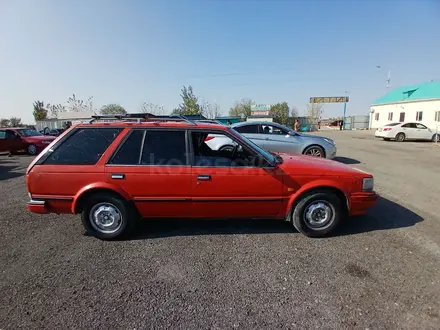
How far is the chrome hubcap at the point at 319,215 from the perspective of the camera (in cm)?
368

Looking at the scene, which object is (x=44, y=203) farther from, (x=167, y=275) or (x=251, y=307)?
(x=251, y=307)

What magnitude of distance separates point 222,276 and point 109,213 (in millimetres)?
1881

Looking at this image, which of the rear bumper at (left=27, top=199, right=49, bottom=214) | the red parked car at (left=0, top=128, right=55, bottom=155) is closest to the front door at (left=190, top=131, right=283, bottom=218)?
the rear bumper at (left=27, top=199, right=49, bottom=214)

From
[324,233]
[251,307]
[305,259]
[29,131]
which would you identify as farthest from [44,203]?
[29,131]

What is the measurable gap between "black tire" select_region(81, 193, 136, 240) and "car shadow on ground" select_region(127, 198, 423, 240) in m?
0.22

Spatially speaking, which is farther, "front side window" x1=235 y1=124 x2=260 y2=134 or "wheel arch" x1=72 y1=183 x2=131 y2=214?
"front side window" x1=235 y1=124 x2=260 y2=134

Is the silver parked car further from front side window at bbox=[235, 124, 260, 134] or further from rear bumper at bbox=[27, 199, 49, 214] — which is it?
rear bumper at bbox=[27, 199, 49, 214]

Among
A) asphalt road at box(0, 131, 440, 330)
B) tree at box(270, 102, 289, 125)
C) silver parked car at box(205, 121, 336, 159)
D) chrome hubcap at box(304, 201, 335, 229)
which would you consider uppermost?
tree at box(270, 102, 289, 125)

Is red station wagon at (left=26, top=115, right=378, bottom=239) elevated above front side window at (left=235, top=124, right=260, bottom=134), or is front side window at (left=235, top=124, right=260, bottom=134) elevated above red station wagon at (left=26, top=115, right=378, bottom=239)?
front side window at (left=235, top=124, right=260, bottom=134)

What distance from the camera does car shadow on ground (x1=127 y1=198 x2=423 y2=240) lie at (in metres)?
3.87

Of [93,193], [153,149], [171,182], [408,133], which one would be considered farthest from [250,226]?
[408,133]

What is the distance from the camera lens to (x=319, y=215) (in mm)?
3723

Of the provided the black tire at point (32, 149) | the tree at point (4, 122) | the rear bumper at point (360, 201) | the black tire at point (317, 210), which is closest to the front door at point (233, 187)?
the black tire at point (317, 210)

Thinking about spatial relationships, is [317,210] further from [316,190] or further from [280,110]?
[280,110]
